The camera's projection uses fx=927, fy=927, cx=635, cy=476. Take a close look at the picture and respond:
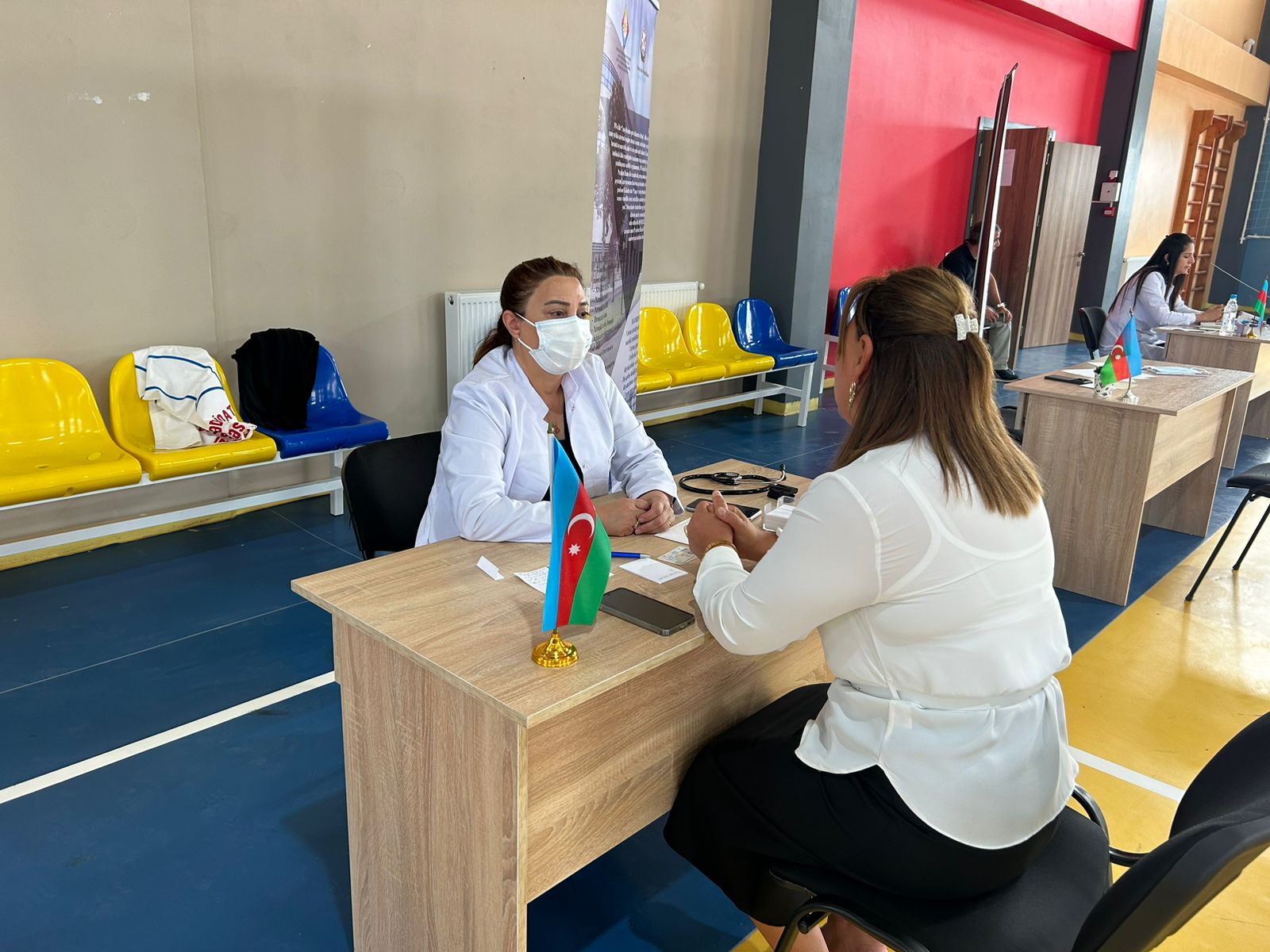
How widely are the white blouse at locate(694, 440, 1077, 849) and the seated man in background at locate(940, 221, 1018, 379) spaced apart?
639cm

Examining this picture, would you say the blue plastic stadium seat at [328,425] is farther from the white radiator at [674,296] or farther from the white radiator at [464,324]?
the white radiator at [674,296]

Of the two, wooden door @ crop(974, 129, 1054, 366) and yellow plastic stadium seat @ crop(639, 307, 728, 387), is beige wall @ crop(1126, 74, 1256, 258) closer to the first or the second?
wooden door @ crop(974, 129, 1054, 366)

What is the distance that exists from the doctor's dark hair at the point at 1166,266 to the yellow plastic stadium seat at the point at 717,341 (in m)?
2.63

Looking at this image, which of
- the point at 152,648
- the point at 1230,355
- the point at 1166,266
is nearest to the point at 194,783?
the point at 152,648

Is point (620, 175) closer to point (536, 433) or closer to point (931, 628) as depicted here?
point (536, 433)

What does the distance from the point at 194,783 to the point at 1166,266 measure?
273 inches

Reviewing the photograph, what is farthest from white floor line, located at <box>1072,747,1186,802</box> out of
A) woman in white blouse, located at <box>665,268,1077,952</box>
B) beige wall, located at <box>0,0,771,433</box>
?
beige wall, located at <box>0,0,771,433</box>

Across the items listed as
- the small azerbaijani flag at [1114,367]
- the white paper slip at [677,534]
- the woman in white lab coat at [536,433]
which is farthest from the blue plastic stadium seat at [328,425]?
the small azerbaijani flag at [1114,367]

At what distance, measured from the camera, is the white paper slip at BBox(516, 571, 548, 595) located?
5.55 ft

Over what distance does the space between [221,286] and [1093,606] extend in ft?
12.9

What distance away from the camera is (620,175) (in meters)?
3.07

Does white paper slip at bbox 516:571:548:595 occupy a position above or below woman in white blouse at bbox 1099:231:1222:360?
below

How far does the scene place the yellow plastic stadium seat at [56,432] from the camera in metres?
3.35

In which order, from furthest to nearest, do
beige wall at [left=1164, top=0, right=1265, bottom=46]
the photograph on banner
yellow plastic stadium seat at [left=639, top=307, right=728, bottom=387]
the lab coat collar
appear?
beige wall at [left=1164, top=0, right=1265, bottom=46] < yellow plastic stadium seat at [left=639, top=307, right=728, bottom=387] < the photograph on banner < the lab coat collar
